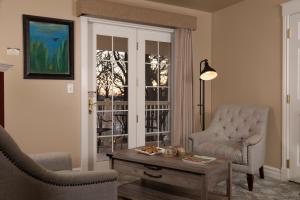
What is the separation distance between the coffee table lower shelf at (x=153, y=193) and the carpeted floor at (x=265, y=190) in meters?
0.59

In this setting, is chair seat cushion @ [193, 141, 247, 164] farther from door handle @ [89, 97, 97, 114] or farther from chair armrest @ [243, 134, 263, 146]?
door handle @ [89, 97, 97, 114]

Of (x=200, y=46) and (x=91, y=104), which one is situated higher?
(x=200, y=46)

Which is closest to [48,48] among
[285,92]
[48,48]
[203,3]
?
[48,48]

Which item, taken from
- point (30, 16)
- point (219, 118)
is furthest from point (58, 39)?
point (219, 118)

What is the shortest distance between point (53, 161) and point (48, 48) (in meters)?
1.70

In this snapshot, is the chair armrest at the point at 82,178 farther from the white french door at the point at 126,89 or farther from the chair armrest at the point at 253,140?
the white french door at the point at 126,89

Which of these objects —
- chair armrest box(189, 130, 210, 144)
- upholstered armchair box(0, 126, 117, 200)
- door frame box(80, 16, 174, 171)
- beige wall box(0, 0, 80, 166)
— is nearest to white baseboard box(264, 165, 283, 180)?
chair armrest box(189, 130, 210, 144)

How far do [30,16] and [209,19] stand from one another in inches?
112

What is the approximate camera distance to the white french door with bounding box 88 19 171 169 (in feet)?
13.1

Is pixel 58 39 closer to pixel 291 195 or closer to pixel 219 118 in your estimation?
pixel 219 118

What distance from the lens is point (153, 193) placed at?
8.98 ft

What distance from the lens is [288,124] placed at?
366 centimetres

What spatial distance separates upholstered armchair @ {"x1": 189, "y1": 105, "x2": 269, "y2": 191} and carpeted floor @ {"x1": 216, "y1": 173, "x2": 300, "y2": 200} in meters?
0.12

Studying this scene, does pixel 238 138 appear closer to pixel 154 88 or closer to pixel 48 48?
pixel 154 88
